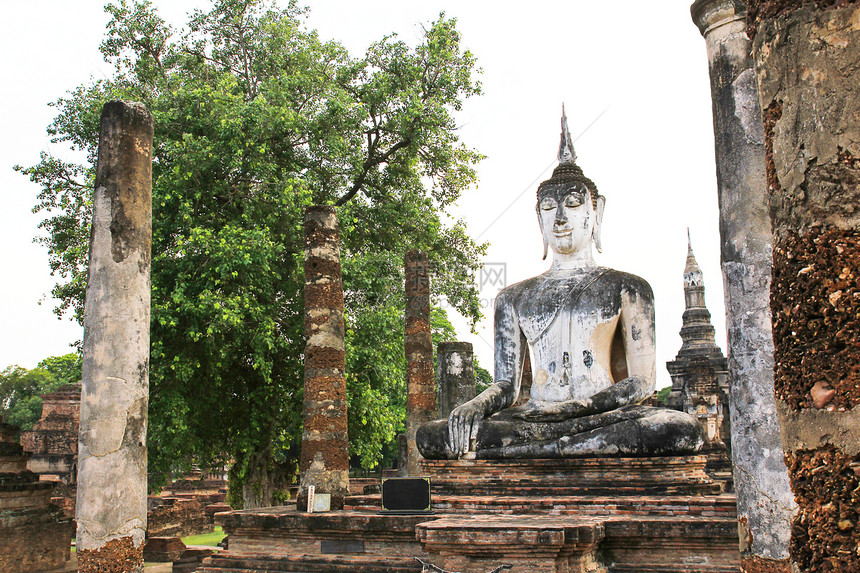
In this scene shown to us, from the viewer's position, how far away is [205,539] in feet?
63.5

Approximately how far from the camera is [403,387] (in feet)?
49.8

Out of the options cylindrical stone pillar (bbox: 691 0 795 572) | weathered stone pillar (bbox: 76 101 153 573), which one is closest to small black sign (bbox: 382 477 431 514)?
weathered stone pillar (bbox: 76 101 153 573)

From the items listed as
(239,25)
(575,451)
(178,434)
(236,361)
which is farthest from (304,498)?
(239,25)

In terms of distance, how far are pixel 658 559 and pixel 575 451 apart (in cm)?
193

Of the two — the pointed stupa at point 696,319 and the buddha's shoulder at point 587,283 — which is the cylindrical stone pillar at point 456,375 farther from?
the pointed stupa at point 696,319

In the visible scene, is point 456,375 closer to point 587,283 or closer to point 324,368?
point 324,368

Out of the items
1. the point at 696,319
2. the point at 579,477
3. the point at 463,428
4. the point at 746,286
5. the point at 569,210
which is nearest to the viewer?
the point at 746,286

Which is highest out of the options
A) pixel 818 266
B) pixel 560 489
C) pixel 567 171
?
pixel 567 171

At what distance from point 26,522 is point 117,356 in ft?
21.6

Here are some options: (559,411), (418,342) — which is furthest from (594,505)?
(418,342)

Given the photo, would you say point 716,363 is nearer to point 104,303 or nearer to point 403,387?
point 403,387

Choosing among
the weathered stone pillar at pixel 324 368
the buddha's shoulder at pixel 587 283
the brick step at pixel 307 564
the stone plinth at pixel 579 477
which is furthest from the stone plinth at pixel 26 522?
the buddha's shoulder at pixel 587 283

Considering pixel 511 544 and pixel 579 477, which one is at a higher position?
pixel 579 477

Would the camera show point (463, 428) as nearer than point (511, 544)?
No
